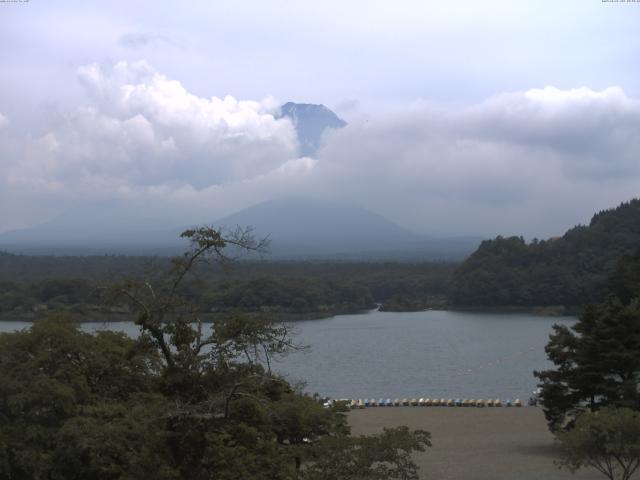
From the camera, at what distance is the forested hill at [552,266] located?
51.7 meters

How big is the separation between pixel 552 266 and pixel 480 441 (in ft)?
135

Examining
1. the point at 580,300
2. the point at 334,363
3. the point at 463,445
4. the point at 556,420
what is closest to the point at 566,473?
the point at 556,420

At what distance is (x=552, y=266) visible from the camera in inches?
2148

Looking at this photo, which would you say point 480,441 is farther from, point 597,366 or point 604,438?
point 604,438

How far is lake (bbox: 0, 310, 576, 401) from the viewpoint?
24844 mm

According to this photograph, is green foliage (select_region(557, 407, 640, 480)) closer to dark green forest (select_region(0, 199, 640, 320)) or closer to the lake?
the lake

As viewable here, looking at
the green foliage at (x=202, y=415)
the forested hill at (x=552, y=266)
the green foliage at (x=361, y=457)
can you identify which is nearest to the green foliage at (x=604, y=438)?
the green foliage at (x=202, y=415)

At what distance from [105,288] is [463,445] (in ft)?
34.3

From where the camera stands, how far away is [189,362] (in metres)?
6.14

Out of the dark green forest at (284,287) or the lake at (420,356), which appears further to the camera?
the dark green forest at (284,287)

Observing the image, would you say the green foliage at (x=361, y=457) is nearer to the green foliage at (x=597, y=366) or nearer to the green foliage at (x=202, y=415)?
the green foliage at (x=202, y=415)

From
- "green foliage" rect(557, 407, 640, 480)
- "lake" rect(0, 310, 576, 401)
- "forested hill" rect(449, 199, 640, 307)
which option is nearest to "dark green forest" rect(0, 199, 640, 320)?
"forested hill" rect(449, 199, 640, 307)

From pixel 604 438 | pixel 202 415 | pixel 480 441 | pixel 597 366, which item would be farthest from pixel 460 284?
pixel 202 415

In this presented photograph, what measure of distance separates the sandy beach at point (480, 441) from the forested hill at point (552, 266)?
32382mm
